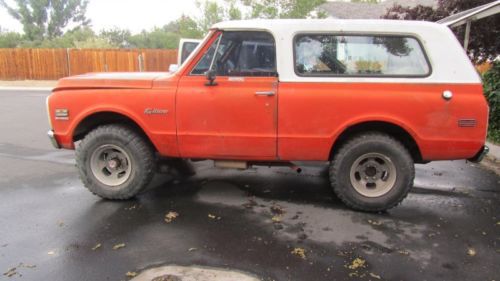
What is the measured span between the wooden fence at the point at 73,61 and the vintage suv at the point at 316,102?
22.0 meters

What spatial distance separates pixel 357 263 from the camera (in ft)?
11.1

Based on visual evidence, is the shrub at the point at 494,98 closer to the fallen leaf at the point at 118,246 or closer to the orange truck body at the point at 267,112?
the orange truck body at the point at 267,112

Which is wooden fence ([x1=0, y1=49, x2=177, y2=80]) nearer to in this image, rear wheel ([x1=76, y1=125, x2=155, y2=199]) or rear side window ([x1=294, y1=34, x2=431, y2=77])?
rear wheel ([x1=76, y1=125, x2=155, y2=199])

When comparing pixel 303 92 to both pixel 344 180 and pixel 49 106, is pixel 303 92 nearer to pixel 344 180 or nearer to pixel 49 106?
pixel 344 180

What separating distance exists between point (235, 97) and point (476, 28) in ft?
31.6

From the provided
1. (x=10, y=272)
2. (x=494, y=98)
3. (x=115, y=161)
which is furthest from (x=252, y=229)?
(x=494, y=98)

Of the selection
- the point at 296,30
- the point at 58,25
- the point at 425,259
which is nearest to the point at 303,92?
the point at 296,30

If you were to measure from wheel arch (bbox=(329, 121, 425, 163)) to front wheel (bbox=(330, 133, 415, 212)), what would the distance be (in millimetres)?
101

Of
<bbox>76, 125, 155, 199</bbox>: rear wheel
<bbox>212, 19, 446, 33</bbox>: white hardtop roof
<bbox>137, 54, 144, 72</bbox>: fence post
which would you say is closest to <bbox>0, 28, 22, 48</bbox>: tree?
<bbox>137, 54, 144, 72</bbox>: fence post

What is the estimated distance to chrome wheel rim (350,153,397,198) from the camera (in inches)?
176

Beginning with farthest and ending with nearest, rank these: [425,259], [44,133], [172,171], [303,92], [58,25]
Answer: [58,25] → [44,133] → [172,171] → [303,92] → [425,259]

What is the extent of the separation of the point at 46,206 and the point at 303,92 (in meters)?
3.30

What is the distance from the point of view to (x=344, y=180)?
448 cm

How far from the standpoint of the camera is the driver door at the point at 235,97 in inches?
173
